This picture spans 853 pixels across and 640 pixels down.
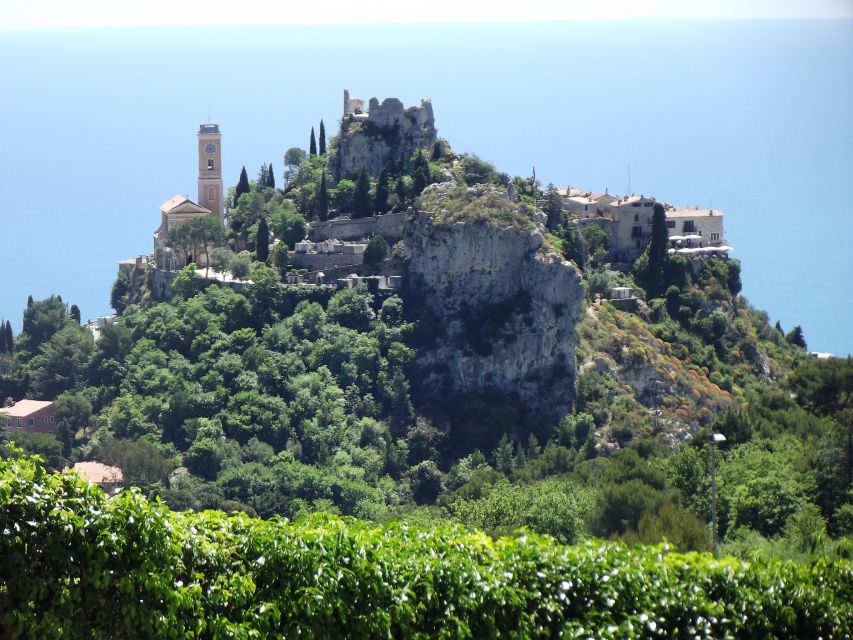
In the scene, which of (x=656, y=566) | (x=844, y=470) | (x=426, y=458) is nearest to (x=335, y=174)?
(x=426, y=458)

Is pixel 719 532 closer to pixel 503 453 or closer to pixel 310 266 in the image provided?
pixel 503 453

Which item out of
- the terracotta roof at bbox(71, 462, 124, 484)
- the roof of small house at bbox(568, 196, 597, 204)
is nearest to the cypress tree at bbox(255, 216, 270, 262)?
the terracotta roof at bbox(71, 462, 124, 484)

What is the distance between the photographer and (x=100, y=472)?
56.8 metres

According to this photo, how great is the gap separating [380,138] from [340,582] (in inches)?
1993

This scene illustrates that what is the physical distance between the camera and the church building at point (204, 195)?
73.5 m

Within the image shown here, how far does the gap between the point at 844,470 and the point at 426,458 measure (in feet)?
72.6

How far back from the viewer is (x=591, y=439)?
59750 millimetres

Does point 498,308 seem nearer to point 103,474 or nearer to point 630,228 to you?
point 630,228

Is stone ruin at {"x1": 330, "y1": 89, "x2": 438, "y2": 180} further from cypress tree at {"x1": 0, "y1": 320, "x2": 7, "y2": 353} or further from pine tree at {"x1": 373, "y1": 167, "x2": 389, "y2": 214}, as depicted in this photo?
cypress tree at {"x1": 0, "y1": 320, "x2": 7, "y2": 353}

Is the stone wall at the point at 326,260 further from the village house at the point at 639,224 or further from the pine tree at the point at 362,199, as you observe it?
the village house at the point at 639,224

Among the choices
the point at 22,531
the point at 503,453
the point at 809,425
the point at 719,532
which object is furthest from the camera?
the point at 503,453

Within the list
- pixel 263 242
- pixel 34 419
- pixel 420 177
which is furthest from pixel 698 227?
pixel 34 419

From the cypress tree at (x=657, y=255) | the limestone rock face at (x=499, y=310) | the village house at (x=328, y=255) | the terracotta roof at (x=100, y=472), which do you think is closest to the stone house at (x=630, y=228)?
the cypress tree at (x=657, y=255)

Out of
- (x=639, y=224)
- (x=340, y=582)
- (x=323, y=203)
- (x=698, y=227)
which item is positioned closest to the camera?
(x=340, y=582)
